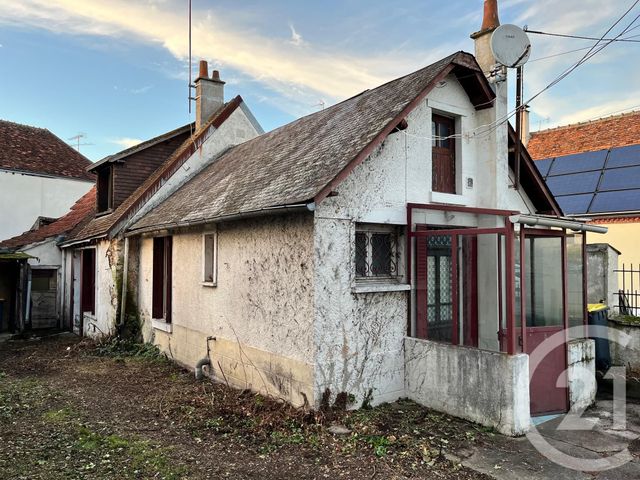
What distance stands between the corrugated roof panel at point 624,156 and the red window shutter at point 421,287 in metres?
13.2

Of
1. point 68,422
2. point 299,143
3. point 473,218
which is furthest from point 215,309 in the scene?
point 473,218

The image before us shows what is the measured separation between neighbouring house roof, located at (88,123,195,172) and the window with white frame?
32.1ft

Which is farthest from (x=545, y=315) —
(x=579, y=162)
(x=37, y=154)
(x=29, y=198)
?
(x=37, y=154)

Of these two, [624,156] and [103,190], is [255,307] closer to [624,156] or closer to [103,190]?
[103,190]

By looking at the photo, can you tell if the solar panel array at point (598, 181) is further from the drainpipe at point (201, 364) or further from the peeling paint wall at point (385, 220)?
the drainpipe at point (201, 364)

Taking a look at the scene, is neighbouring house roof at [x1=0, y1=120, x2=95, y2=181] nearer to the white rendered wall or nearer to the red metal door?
the white rendered wall

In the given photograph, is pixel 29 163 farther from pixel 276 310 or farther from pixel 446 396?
pixel 446 396

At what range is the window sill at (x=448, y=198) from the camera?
323 inches

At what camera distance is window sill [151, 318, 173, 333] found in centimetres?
1099

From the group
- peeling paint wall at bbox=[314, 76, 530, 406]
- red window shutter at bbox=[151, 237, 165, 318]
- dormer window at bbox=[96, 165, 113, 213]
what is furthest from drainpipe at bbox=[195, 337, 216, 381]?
dormer window at bbox=[96, 165, 113, 213]

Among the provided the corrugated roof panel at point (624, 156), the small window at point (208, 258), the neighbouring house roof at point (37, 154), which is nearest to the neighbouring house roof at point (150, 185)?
the small window at point (208, 258)

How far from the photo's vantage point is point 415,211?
791 centimetres

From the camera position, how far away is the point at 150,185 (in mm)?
13078

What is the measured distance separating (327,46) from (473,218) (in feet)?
19.4
